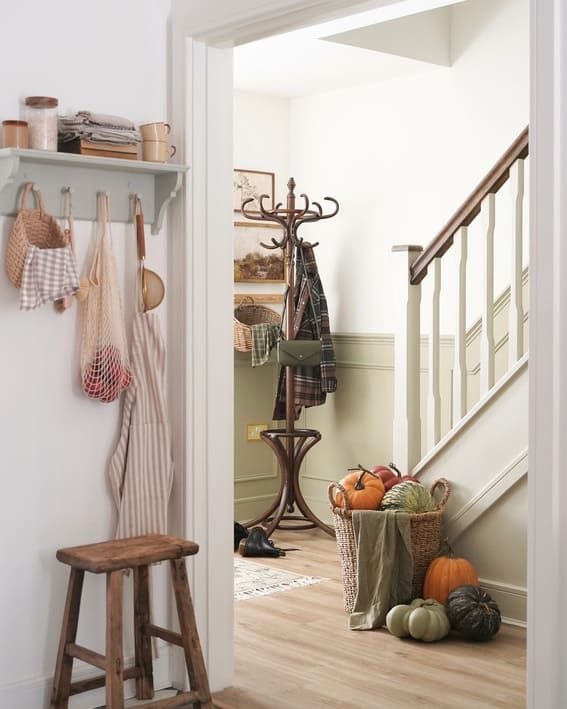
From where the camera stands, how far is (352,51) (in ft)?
17.3

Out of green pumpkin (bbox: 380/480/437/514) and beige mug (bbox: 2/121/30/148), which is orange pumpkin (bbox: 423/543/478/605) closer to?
green pumpkin (bbox: 380/480/437/514)

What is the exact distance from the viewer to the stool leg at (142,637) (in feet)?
10.4

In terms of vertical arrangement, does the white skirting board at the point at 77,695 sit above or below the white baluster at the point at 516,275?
below

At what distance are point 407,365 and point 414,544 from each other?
898mm

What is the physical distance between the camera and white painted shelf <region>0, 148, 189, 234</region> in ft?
9.75

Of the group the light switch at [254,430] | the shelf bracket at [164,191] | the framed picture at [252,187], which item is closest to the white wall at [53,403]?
the shelf bracket at [164,191]

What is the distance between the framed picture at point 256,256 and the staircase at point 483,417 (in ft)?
5.03

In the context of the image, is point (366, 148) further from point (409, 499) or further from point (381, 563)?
point (381, 563)

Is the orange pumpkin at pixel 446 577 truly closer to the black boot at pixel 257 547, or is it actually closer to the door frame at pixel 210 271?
the door frame at pixel 210 271

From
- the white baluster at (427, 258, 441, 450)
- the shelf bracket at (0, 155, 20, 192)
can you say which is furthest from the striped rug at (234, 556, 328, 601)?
the shelf bracket at (0, 155, 20, 192)

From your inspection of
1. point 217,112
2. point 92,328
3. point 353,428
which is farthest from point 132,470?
point 353,428

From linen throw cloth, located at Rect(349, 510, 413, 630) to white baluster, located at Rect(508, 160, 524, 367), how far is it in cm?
86

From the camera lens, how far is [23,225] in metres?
2.98

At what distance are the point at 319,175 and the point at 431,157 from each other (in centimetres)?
87
